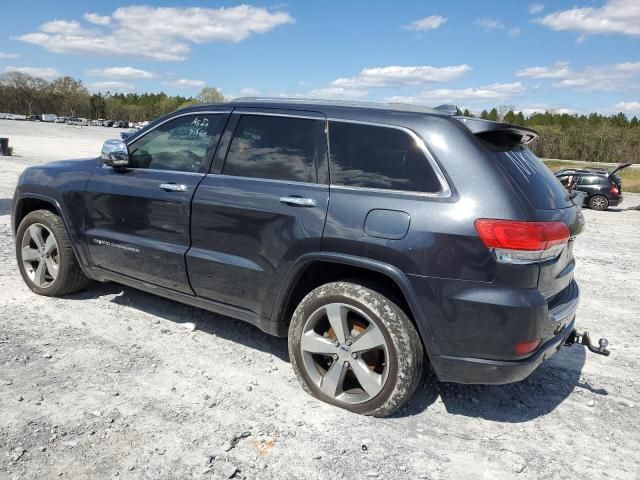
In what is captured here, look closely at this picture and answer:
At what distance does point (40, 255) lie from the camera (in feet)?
15.5

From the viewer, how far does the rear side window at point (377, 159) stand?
2895mm

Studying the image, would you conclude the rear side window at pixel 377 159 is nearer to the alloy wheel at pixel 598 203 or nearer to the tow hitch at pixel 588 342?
the tow hitch at pixel 588 342

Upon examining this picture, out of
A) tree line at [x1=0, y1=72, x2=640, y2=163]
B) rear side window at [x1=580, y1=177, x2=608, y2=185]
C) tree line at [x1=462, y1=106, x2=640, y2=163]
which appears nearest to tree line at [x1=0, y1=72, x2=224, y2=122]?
tree line at [x1=0, y1=72, x2=640, y2=163]

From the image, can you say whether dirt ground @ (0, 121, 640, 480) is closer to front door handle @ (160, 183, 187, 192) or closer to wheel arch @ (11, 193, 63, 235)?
wheel arch @ (11, 193, 63, 235)

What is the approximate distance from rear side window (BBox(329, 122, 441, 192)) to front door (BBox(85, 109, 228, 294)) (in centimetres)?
104

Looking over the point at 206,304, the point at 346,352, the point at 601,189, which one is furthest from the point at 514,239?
the point at 601,189

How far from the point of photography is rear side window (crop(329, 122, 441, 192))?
2895mm

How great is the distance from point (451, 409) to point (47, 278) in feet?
12.2

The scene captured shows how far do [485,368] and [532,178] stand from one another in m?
1.13

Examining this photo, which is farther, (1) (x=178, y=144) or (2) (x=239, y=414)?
(1) (x=178, y=144)

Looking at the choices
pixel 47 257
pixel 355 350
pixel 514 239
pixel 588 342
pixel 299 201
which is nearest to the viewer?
pixel 514 239

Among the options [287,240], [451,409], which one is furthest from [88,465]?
[451,409]

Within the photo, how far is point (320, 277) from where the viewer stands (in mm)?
3322

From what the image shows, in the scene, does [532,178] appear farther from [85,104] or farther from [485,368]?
[85,104]
